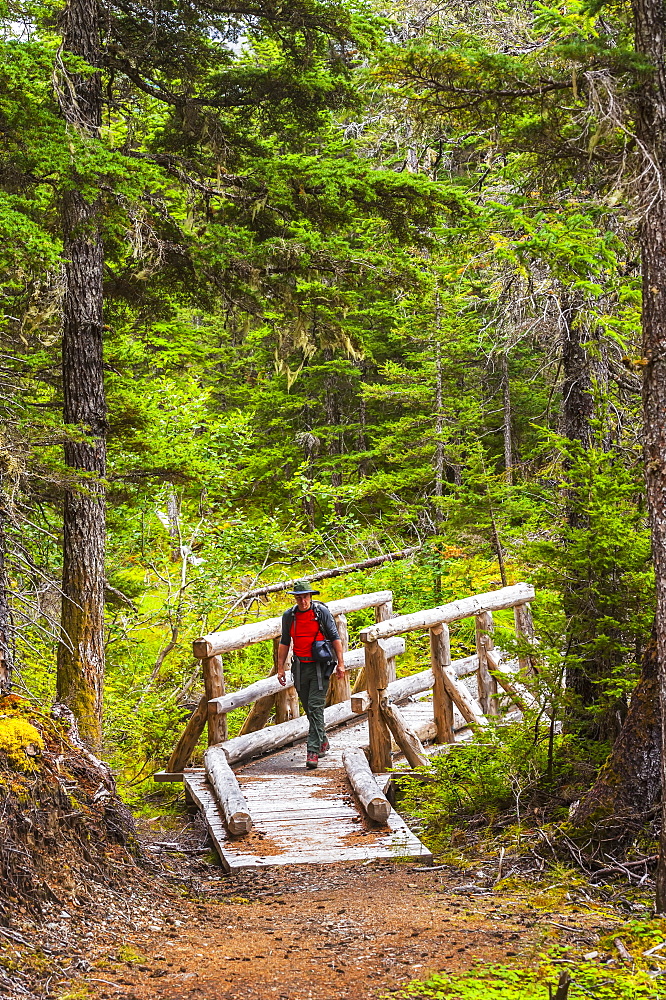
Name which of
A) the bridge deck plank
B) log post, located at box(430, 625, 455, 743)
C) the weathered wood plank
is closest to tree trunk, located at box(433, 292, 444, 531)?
the weathered wood plank

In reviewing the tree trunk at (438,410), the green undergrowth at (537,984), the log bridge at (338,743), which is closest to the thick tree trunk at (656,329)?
the green undergrowth at (537,984)

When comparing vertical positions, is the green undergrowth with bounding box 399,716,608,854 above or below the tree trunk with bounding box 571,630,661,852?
below

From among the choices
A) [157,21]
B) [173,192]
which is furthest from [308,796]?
[157,21]

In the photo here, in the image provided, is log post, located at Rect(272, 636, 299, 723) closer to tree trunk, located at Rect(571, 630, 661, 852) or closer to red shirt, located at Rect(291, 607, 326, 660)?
red shirt, located at Rect(291, 607, 326, 660)

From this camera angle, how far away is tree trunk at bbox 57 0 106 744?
984 centimetres

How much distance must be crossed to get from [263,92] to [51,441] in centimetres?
549

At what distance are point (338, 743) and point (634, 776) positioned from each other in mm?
5677

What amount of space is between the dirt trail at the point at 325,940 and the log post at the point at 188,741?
3.42 meters

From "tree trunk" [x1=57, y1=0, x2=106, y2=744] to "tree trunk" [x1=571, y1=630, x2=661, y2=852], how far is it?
5816mm

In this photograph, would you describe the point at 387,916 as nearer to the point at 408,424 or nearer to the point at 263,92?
the point at 263,92

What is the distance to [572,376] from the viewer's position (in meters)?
9.95

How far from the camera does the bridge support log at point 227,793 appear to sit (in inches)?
329

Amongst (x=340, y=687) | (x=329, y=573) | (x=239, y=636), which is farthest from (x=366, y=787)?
(x=329, y=573)

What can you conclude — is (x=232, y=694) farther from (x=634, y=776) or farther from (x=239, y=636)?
(x=634, y=776)
